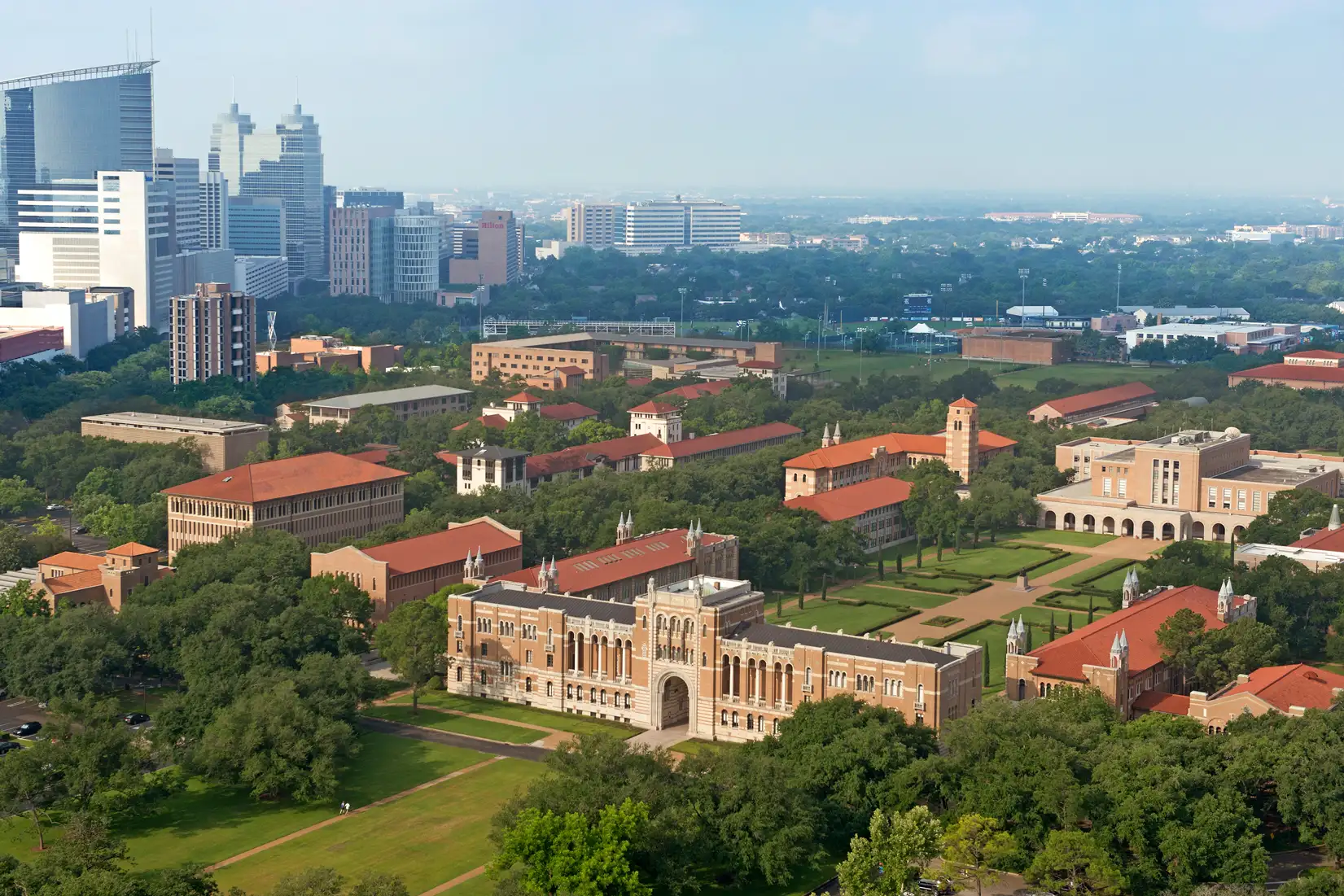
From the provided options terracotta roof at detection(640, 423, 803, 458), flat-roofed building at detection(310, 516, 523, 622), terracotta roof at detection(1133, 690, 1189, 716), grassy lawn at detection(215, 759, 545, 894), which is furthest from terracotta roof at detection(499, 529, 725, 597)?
terracotta roof at detection(640, 423, 803, 458)

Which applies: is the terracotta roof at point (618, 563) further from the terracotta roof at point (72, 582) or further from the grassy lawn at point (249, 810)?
the terracotta roof at point (72, 582)

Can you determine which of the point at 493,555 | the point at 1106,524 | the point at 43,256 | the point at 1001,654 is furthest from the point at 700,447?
the point at 43,256

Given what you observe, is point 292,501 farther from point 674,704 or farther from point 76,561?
point 674,704

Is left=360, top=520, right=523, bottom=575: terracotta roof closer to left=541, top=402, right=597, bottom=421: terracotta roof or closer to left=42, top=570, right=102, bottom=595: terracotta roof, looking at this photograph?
left=42, top=570, right=102, bottom=595: terracotta roof

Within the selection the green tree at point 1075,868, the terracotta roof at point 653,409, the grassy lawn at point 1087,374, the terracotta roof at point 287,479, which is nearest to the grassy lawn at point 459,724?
the green tree at point 1075,868

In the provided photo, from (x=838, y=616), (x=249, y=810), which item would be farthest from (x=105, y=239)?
(x=249, y=810)

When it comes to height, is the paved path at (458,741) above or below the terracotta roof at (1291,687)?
below
